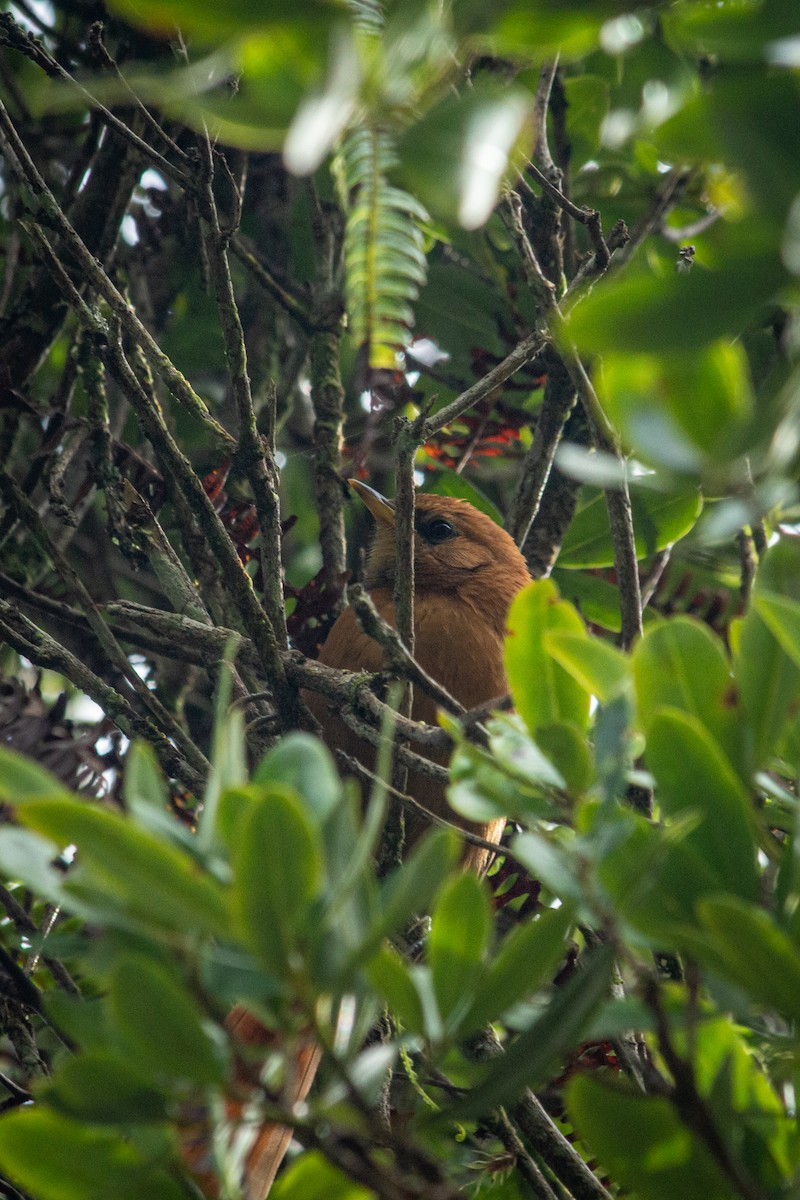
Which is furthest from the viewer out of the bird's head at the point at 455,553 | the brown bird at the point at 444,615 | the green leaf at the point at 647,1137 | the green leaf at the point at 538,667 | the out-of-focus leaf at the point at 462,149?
the bird's head at the point at 455,553

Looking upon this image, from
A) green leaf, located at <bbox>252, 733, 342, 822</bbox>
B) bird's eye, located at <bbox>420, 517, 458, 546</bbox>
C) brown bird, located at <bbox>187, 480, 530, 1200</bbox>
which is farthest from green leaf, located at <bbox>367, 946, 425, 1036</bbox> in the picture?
bird's eye, located at <bbox>420, 517, 458, 546</bbox>

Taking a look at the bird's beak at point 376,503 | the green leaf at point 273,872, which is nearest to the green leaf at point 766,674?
the green leaf at point 273,872

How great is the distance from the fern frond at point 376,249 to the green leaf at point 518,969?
0.61 metres

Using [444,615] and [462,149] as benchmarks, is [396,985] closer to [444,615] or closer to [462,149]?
[462,149]

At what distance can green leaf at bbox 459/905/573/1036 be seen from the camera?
126cm

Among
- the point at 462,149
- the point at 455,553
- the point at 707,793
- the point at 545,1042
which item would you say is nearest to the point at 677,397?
the point at 462,149

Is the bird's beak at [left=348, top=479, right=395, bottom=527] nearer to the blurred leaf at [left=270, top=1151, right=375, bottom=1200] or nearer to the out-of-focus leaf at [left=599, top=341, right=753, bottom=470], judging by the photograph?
the blurred leaf at [left=270, top=1151, right=375, bottom=1200]

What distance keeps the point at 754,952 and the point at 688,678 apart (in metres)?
0.36

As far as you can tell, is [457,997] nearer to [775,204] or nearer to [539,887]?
[775,204]

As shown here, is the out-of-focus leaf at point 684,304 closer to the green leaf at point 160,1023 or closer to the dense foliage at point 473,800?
the dense foliage at point 473,800

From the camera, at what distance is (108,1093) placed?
43.1 inches

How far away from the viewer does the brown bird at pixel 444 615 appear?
3414 millimetres

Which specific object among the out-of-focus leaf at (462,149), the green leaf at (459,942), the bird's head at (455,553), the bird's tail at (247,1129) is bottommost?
the bird's tail at (247,1129)

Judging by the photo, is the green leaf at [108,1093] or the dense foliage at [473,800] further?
the green leaf at [108,1093]
